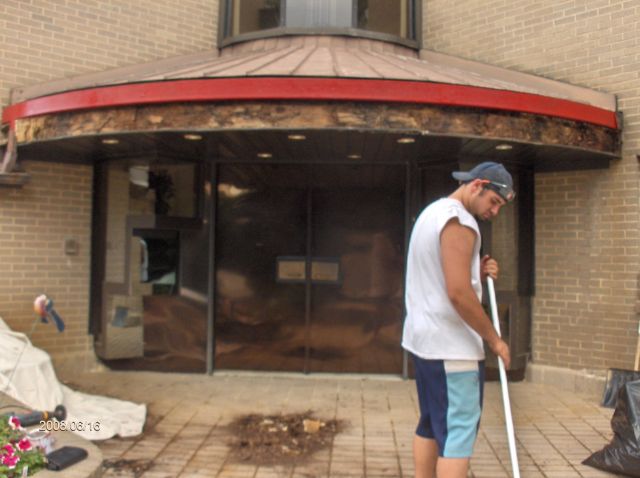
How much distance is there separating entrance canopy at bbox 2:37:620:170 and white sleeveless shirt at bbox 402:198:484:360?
187 centimetres

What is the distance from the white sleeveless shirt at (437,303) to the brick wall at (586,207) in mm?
3593

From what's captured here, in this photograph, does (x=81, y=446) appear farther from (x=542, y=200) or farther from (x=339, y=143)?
(x=542, y=200)

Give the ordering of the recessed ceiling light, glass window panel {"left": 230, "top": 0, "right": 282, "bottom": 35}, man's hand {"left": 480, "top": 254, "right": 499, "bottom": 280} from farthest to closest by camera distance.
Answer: glass window panel {"left": 230, "top": 0, "right": 282, "bottom": 35} → the recessed ceiling light → man's hand {"left": 480, "top": 254, "right": 499, "bottom": 280}

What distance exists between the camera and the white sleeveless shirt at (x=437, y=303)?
2.81 meters

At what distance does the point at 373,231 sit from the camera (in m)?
6.59

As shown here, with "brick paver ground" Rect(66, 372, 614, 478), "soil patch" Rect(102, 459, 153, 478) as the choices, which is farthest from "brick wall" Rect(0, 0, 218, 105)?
"soil patch" Rect(102, 459, 153, 478)

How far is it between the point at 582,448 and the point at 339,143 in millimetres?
3166

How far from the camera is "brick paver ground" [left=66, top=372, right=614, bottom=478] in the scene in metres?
Answer: 4.03

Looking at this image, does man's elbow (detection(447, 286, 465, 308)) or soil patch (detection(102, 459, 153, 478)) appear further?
soil patch (detection(102, 459, 153, 478))

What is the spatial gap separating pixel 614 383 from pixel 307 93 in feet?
12.7

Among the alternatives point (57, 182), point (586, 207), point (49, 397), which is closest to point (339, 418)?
point (49, 397)

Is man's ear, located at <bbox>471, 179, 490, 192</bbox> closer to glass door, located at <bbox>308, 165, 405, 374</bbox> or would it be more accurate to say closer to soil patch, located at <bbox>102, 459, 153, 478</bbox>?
soil patch, located at <bbox>102, 459, 153, 478</bbox>

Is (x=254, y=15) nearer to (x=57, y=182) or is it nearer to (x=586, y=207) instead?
(x=57, y=182)

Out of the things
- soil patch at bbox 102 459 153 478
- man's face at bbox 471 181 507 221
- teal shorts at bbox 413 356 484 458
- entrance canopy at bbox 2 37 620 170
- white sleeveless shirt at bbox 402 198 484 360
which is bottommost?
soil patch at bbox 102 459 153 478
